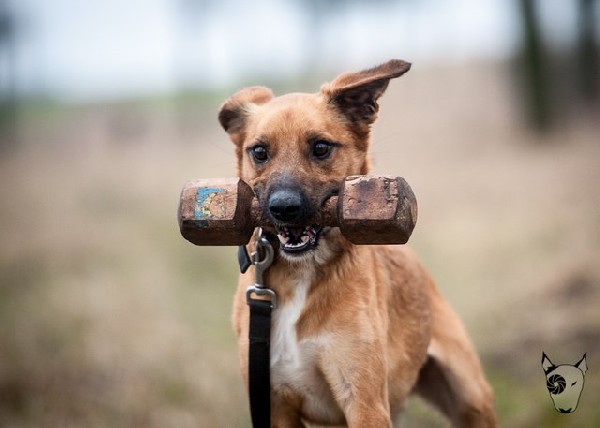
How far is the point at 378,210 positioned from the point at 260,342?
1.00 meters

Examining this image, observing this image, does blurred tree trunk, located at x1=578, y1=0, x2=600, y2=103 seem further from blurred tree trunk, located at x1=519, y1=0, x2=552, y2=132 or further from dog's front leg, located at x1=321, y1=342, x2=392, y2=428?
dog's front leg, located at x1=321, y1=342, x2=392, y2=428

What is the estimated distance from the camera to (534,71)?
16516mm

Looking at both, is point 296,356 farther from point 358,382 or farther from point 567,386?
point 567,386

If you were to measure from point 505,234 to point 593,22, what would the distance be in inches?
443

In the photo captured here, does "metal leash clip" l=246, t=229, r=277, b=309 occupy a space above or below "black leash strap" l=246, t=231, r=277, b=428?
above

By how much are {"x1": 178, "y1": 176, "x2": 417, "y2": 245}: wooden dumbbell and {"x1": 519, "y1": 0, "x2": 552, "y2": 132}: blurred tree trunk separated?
13851mm

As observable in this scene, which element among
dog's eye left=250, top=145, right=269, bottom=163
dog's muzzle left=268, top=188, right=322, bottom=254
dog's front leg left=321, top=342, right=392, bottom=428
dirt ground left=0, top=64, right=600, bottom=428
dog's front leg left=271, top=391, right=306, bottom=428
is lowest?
dirt ground left=0, top=64, right=600, bottom=428

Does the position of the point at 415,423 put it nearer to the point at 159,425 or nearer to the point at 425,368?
the point at 425,368

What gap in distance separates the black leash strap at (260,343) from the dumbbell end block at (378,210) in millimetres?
604

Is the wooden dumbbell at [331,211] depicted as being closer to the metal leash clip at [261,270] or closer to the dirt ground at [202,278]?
the metal leash clip at [261,270]

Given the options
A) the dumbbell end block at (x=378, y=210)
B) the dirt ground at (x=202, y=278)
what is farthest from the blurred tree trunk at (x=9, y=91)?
the dumbbell end block at (x=378, y=210)

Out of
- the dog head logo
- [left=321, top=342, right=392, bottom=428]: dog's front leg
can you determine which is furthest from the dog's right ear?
the dog head logo

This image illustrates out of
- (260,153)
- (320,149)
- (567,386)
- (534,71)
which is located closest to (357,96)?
(320,149)

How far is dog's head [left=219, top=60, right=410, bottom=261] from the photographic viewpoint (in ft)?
12.4
